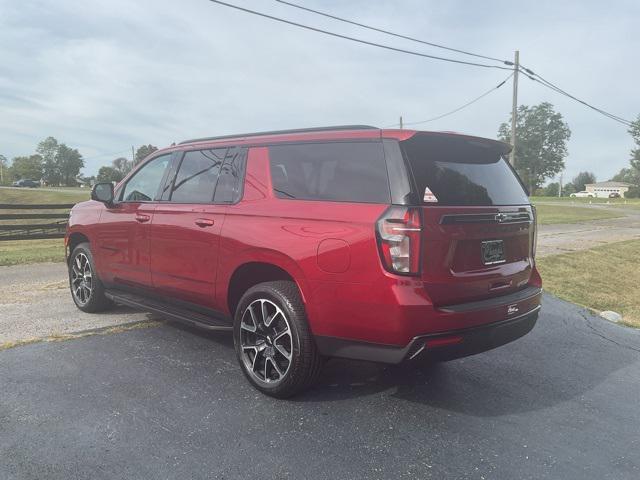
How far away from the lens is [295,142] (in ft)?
11.9

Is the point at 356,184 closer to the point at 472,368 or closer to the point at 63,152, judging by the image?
the point at 472,368

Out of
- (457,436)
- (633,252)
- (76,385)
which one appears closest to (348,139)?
(457,436)

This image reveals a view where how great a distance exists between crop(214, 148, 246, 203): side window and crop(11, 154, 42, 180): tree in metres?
131

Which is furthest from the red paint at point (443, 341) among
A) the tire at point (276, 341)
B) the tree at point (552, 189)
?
the tree at point (552, 189)

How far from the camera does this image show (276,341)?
11.2ft

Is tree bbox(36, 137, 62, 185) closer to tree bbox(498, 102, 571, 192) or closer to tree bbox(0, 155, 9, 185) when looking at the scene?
tree bbox(0, 155, 9, 185)

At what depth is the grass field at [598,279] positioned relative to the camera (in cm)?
747

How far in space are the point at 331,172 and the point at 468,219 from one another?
3.07 ft

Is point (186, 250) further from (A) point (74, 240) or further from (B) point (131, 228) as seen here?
(A) point (74, 240)

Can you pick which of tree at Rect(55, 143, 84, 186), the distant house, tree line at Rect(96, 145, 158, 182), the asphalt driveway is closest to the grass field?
the asphalt driveway

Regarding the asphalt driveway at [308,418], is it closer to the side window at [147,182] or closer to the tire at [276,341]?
the tire at [276,341]

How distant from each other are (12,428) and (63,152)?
13952 cm

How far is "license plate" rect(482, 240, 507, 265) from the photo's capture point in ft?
10.5

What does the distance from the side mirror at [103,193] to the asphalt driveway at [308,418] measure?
1411 millimetres
